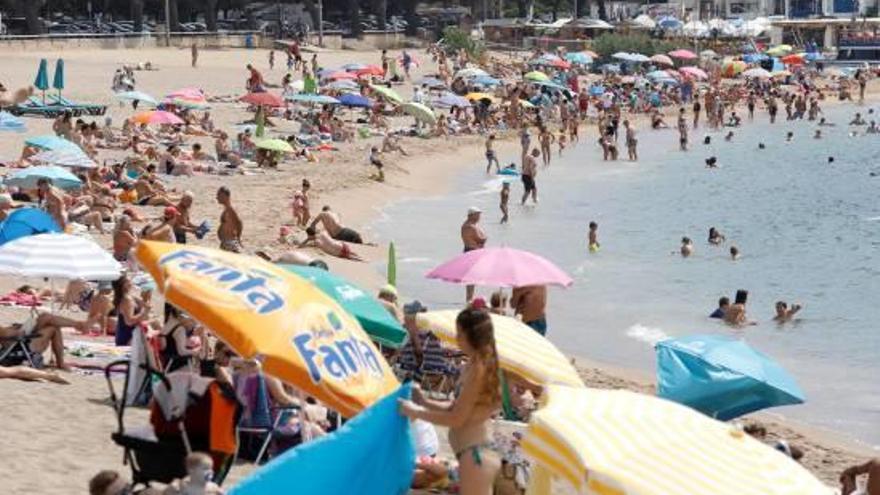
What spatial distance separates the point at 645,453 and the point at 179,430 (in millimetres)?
2258

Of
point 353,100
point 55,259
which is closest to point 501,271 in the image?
point 55,259

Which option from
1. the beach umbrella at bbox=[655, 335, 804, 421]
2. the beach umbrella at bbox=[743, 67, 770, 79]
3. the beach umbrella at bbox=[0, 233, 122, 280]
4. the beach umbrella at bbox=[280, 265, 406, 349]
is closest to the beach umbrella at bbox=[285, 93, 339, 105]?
the beach umbrella at bbox=[0, 233, 122, 280]

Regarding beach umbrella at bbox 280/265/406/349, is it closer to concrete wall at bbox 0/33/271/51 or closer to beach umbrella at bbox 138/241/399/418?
beach umbrella at bbox 138/241/399/418

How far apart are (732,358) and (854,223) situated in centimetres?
2438

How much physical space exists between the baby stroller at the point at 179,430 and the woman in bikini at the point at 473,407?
4.00 feet

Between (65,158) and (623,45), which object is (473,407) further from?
(623,45)

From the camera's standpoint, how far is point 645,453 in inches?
241

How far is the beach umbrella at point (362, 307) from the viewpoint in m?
9.59

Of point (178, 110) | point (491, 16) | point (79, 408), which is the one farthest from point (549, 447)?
point (491, 16)

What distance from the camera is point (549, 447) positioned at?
6.27 meters

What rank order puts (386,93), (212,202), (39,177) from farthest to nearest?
(386,93) < (212,202) < (39,177)

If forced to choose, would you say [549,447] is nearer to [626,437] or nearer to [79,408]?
[626,437]

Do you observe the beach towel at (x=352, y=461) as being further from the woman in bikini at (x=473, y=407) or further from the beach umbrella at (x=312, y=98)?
the beach umbrella at (x=312, y=98)

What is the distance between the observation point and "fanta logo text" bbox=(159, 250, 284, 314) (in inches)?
277
